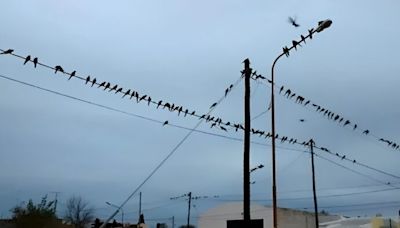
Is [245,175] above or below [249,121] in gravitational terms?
below

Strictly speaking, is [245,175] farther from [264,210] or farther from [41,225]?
[264,210]

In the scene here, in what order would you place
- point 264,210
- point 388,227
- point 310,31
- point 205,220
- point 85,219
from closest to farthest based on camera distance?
point 310,31, point 388,227, point 264,210, point 205,220, point 85,219

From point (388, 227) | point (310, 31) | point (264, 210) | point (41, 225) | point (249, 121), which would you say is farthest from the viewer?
point (264, 210)

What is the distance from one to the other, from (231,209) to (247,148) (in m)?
53.5

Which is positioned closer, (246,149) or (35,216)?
(246,149)

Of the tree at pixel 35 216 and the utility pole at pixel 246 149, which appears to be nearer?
the utility pole at pixel 246 149

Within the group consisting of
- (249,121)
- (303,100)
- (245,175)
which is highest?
(303,100)

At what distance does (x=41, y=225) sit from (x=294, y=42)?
43320 millimetres

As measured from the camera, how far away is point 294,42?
19.1 m

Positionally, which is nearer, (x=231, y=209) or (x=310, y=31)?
(x=310, y=31)

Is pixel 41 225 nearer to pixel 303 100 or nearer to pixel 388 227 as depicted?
pixel 388 227

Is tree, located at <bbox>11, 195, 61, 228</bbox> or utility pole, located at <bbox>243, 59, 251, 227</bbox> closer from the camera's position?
utility pole, located at <bbox>243, 59, 251, 227</bbox>

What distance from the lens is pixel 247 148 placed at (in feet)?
63.7

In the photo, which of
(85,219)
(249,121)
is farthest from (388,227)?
(85,219)
